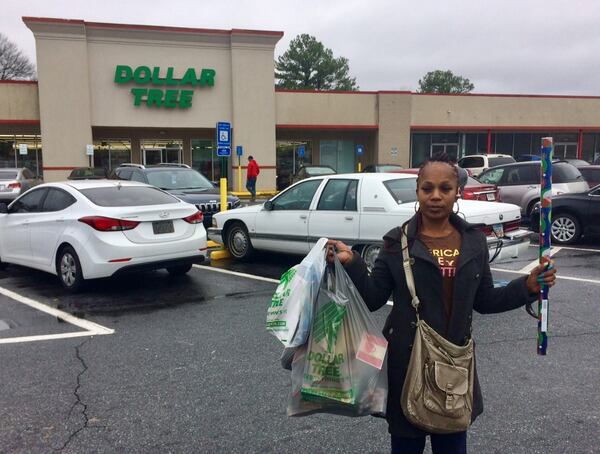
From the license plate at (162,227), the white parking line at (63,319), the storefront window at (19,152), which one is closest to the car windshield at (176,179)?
the license plate at (162,227)

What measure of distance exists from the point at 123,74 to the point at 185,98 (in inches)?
119

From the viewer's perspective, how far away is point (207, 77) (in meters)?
27.3

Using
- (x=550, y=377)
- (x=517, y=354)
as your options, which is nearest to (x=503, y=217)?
(x=517, y=354)

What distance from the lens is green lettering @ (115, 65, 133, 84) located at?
2623 cm

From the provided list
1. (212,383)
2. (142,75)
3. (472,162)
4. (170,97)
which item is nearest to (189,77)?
(170,97)

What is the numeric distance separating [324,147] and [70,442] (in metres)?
29.8

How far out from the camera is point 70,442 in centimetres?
344

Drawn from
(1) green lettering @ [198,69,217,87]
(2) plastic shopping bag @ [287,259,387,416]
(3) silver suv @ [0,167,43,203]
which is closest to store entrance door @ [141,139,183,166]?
(1) green lettering @ [198,69,217,87]

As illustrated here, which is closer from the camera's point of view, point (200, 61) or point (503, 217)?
point (503, 217)

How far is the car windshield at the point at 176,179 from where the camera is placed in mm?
13074

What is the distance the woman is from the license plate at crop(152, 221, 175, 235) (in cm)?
537

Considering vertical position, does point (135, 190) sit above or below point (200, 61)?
below

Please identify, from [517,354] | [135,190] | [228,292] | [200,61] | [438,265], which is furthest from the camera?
[200,61]

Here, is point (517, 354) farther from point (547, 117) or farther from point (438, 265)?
point (547, 117)
